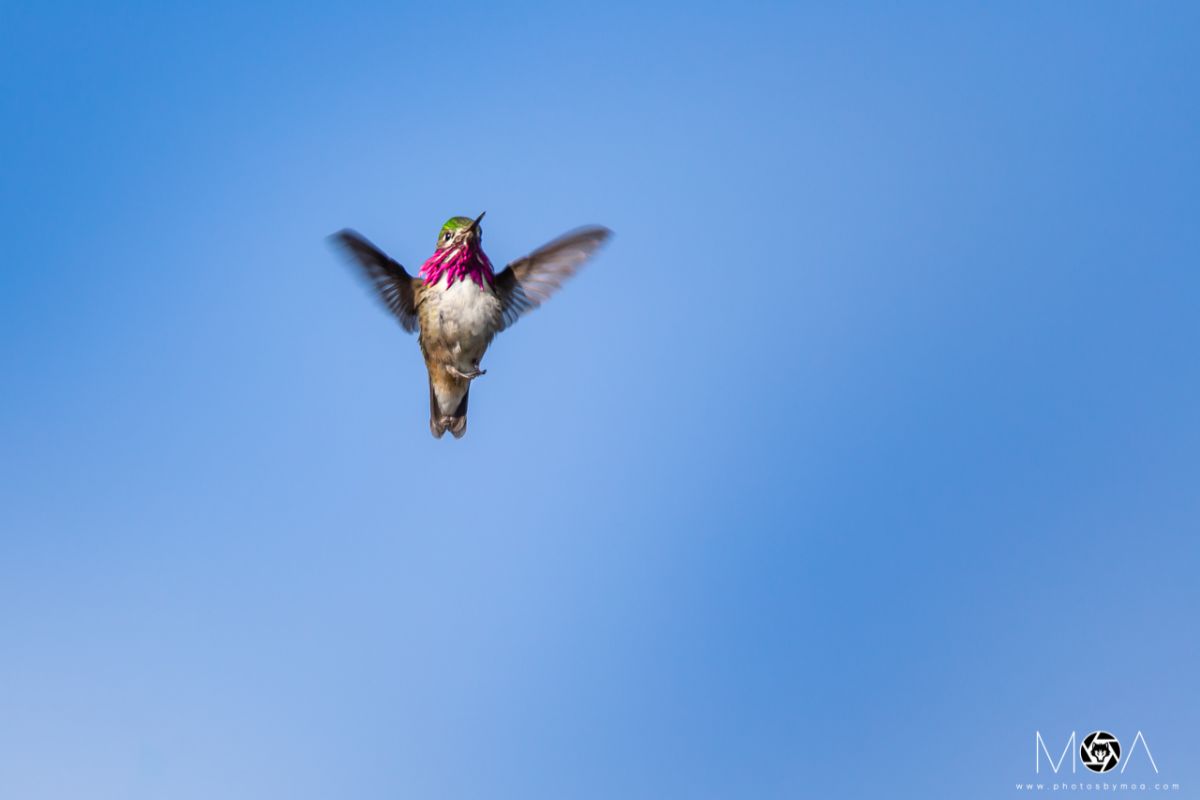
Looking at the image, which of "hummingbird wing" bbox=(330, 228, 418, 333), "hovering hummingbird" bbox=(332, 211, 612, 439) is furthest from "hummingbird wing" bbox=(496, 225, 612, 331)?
"hummingbird wing" bbox=(330, 228, 418, 333)

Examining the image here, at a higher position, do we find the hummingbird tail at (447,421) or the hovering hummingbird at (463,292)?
the hovering hummingbird at (463,292)

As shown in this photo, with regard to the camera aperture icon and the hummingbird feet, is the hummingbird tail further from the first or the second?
the camera aperture icon

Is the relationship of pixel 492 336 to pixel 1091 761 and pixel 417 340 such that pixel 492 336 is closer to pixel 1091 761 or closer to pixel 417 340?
pixel 417 340

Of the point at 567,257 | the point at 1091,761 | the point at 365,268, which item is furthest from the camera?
the point at 1091,761

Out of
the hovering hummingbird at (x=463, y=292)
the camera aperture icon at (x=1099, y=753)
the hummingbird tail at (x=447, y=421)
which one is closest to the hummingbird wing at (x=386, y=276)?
the hovering hummingbird at (x=463, y=292)

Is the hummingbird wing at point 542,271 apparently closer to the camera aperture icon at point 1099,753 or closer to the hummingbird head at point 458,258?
the hummingbird head at point 458,258

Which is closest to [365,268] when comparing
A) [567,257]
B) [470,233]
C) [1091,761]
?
[470,233]
